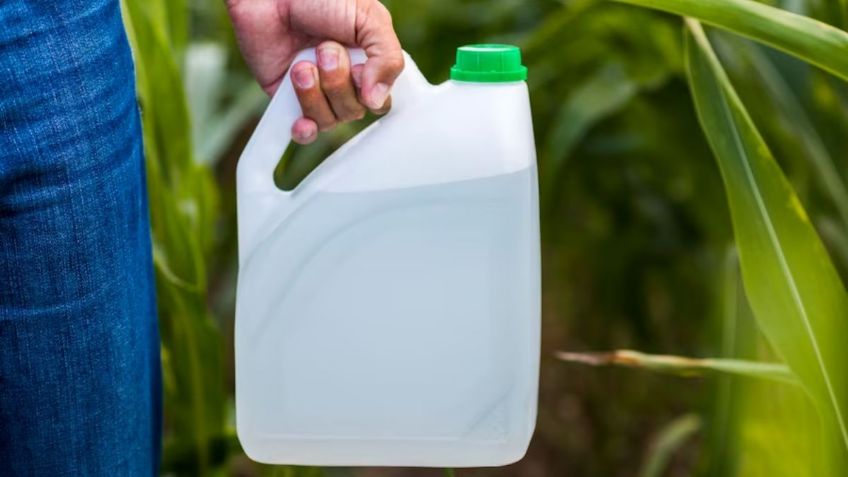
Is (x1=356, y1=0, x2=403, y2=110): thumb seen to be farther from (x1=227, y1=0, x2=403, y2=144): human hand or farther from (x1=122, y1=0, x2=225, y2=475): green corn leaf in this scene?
(x1=122, y1=0, x2=225, y2=475): green corn leaf

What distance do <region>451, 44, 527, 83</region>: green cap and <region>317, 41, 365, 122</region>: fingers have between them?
0.06 metres

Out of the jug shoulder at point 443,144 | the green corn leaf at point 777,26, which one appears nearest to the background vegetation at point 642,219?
the green corn leaf at point 777,26

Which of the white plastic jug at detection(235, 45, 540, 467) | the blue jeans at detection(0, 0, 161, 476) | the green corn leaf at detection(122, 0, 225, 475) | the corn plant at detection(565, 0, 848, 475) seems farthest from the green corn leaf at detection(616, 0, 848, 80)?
the green corn leaf at detection(122, 0, 225, 475)

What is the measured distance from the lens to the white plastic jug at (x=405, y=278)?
0.58m

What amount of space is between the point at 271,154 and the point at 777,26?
288mm

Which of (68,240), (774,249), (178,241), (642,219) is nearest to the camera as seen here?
(68,240)

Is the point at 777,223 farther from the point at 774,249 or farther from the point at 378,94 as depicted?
the point at 378,94

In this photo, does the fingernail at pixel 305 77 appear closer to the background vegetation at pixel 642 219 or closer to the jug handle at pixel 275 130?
the jug handle at pixel 275 130

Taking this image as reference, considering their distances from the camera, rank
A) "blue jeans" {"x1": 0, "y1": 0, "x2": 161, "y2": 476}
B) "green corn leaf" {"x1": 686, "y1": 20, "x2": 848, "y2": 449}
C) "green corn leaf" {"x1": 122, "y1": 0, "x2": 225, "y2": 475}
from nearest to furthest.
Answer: "blue jeans" {"x1": 0, "y1": 0, "x2": 161, "y2": 476} → "green corn leaf" {"x1": 686, "y1": 20, "x2": 848, "y2": 449} → "green corn leaf" {"x1": 122, "y1": 0, "x2": 225, "y2": 475}

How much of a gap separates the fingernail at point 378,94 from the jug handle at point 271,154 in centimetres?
2

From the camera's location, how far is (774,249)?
643 millimetres

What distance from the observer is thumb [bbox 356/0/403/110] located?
57 centimetres

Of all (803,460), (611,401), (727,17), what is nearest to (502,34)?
(611,401)

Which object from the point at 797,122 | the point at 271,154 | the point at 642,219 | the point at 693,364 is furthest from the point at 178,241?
the point at 642,219
